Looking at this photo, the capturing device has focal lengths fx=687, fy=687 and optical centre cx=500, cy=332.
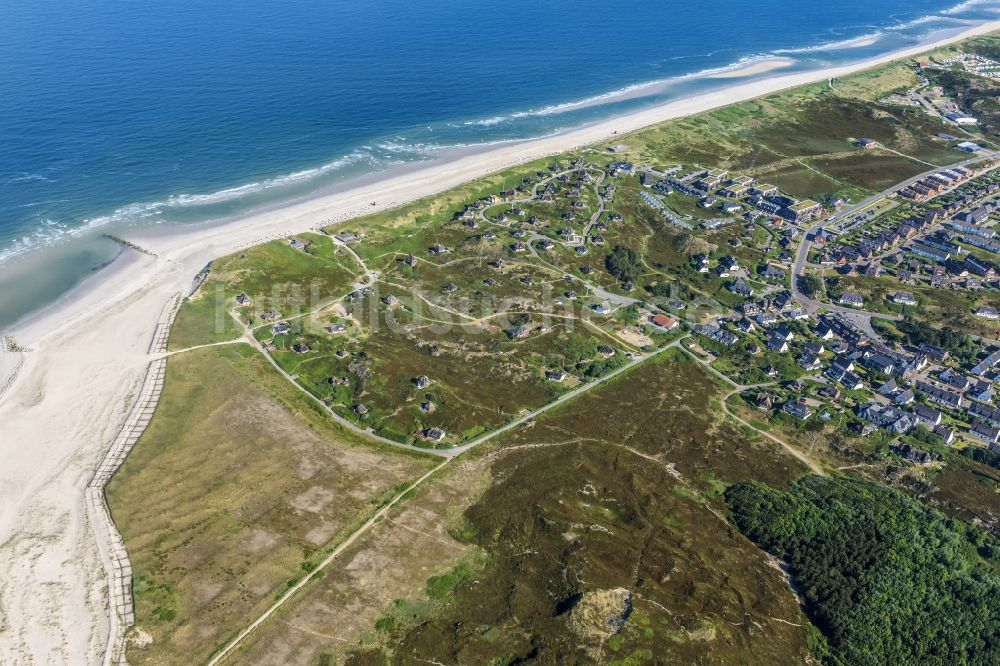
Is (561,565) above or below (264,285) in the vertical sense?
below

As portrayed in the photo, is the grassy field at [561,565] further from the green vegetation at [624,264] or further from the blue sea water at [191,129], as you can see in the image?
the blue sea water at [191,129]

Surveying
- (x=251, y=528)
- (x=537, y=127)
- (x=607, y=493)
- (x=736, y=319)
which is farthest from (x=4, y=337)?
(x=537, y=127)

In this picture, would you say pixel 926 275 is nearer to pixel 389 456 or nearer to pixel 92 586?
pixel 389 456

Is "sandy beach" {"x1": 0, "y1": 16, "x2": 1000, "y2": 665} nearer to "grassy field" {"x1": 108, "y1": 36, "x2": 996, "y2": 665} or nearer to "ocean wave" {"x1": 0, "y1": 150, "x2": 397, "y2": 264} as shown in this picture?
"grassy field" {"x1": 108, "y1": 36, "x2": 996, "y2": 665}

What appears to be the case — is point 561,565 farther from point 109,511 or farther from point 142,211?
point 142,211

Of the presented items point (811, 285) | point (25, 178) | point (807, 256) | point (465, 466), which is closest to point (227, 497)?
point (465, 466)
